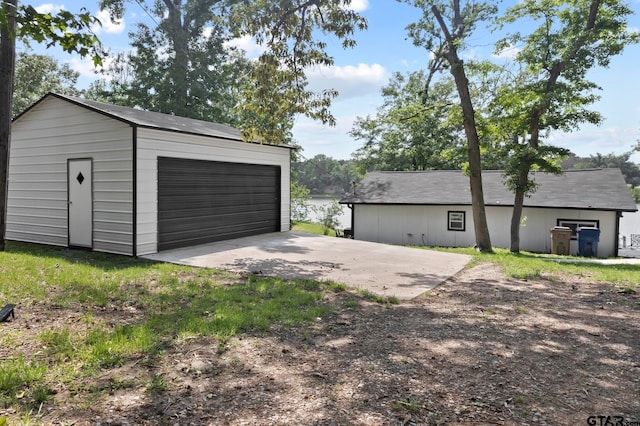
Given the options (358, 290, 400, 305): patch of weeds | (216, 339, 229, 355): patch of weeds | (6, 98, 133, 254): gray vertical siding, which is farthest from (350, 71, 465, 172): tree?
(216, 339, 229, 355): patch of weeds

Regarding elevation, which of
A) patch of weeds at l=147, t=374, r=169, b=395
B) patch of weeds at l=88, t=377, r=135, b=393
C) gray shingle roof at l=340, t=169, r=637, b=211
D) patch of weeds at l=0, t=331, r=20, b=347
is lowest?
patch of weeds at l=88, t=377, r=135, b=393

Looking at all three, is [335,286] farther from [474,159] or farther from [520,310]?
[474,159]

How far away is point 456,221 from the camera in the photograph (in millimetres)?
19500

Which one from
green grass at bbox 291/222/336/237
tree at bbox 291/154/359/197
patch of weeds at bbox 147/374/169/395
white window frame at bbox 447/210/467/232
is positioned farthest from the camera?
tree at bbox 291/154/359/197

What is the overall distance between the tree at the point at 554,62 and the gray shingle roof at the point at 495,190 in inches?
119

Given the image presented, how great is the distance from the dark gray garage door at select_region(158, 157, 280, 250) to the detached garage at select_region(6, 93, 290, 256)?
26mm

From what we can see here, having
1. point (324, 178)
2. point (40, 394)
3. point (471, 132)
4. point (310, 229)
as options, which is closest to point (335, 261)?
point (40, 394)

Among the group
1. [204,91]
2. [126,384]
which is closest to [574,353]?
[126,384]

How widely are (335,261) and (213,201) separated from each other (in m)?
4.18

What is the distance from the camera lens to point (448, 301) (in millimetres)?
5770

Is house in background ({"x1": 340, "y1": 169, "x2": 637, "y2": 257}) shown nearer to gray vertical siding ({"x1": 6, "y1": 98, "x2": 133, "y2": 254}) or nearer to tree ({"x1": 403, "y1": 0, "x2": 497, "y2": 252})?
tree ({"x1": 403, "y1": 0, "x2": 497, "y2": 252})

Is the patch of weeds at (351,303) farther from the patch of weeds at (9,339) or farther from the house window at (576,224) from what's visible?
the house window at (576,224)

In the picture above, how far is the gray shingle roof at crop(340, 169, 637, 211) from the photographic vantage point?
17469mm

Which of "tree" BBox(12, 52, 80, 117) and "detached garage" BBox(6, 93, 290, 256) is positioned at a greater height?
"tree" BBox(12, 52, 80, 117)
